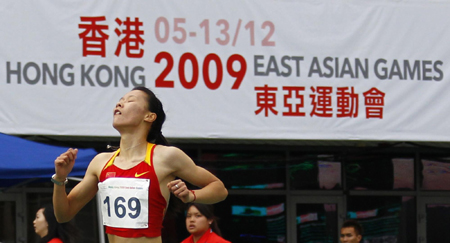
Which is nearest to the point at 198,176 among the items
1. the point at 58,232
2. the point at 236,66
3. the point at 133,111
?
the point at 133,111

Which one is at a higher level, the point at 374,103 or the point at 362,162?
the point at 374,103

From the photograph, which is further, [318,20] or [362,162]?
[362,162]

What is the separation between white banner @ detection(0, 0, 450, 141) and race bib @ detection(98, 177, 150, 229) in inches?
190

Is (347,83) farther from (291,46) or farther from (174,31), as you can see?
(174,31)

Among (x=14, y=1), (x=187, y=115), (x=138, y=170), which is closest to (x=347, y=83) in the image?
(x=187, y=115)

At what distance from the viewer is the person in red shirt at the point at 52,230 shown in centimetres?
610

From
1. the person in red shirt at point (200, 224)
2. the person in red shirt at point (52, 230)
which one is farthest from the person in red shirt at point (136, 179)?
the person in red shirt at point (200, 224)

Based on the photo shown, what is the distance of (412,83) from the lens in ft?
29.1

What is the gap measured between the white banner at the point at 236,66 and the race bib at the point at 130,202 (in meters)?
4.84

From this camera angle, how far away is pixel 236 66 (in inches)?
331

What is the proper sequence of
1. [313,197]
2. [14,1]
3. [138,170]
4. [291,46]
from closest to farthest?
[138,170], [14,1], [291,46], [313,197]

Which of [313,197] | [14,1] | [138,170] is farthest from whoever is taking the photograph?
[313,197]

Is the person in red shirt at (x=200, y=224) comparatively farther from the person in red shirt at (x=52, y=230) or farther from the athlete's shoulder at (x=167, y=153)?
the athlete's shoulder at (x=167, y=153)

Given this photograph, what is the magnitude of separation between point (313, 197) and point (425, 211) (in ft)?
5.46
